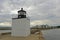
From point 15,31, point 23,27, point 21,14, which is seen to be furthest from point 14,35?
point 21,14

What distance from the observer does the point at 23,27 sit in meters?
Result: 16.3

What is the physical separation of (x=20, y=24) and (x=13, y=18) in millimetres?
1215

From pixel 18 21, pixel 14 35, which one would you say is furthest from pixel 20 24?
pixel 14 35

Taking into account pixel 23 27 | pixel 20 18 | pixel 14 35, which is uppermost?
pixel 20 18

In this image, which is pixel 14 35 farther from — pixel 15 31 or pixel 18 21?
pixel 18 21

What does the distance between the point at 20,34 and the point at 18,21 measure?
5.38ft

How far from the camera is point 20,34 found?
1638cm

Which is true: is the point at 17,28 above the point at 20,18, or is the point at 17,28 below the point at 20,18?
below

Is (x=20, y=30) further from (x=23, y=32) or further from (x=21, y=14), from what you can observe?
(x=21, y=14)

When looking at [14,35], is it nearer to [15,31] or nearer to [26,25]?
[15,31]

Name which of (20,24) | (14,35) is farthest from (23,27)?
(14,35)

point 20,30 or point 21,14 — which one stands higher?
point 21,14

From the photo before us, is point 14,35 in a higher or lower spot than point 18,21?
lower

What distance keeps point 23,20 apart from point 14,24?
1316 mm
